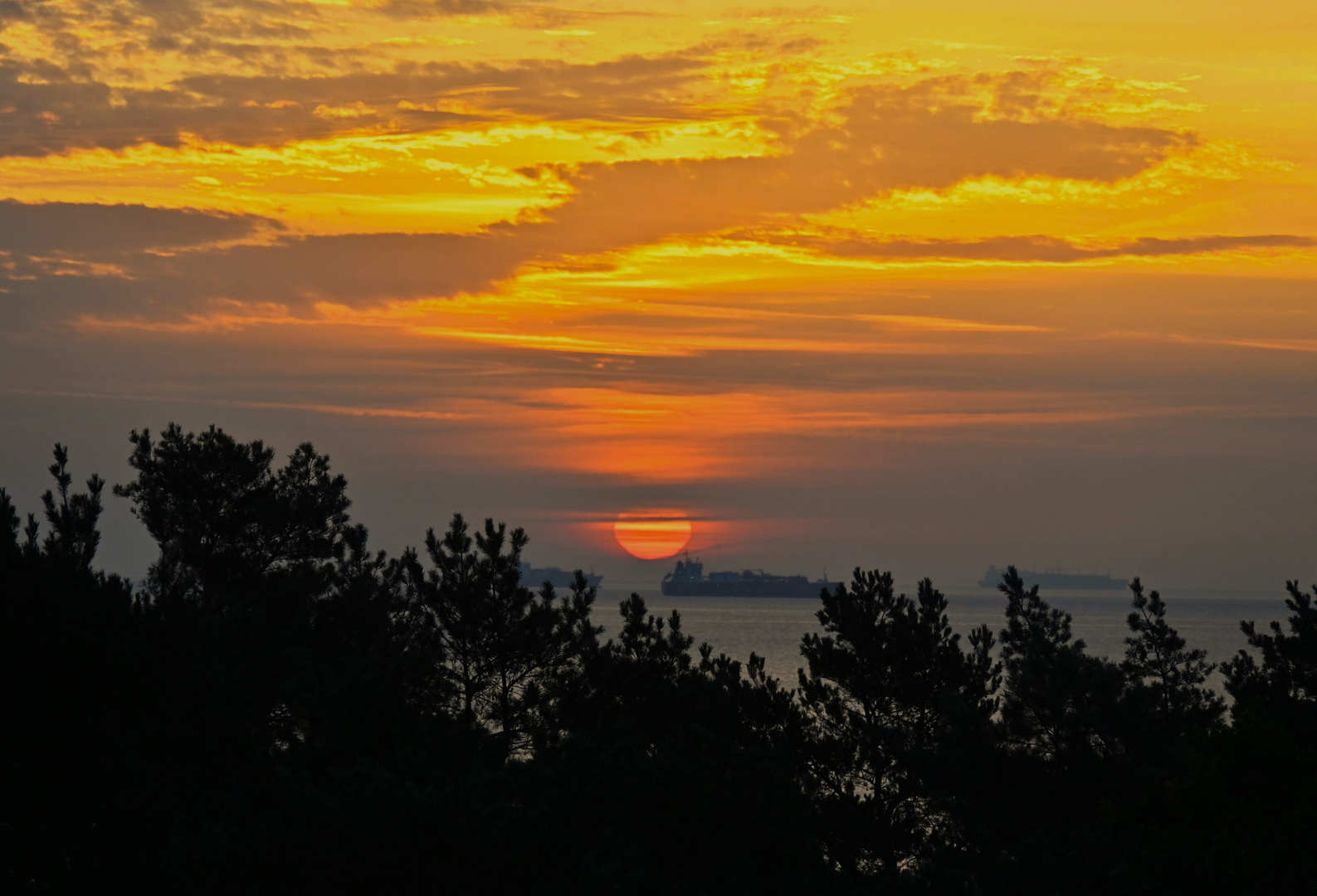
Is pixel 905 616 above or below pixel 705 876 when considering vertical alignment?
above

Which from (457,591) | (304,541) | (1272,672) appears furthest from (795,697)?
(304,541)

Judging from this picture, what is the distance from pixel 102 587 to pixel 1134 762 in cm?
1866

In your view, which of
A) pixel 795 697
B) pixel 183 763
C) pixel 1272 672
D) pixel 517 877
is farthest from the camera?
pixel 795 697

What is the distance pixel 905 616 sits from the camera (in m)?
31.3

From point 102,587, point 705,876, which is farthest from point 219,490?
point 705,876

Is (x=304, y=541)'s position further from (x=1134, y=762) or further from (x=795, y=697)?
(x=1134, y=762)

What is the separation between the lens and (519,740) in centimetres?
3234

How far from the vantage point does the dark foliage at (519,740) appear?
17031 millimetres

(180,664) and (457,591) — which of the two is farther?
(457,591)

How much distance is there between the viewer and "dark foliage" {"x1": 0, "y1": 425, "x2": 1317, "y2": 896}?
55.9 ft

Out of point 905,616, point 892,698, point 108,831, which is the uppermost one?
point 905,616

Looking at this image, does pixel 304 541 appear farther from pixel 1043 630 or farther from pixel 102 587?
pixel 1043 630

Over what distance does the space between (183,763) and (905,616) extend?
17.2 meters

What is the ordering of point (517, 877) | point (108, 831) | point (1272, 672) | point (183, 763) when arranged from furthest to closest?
point (1272, 672) → point (183, 763) → point (108, 831) → point (517, 877)
